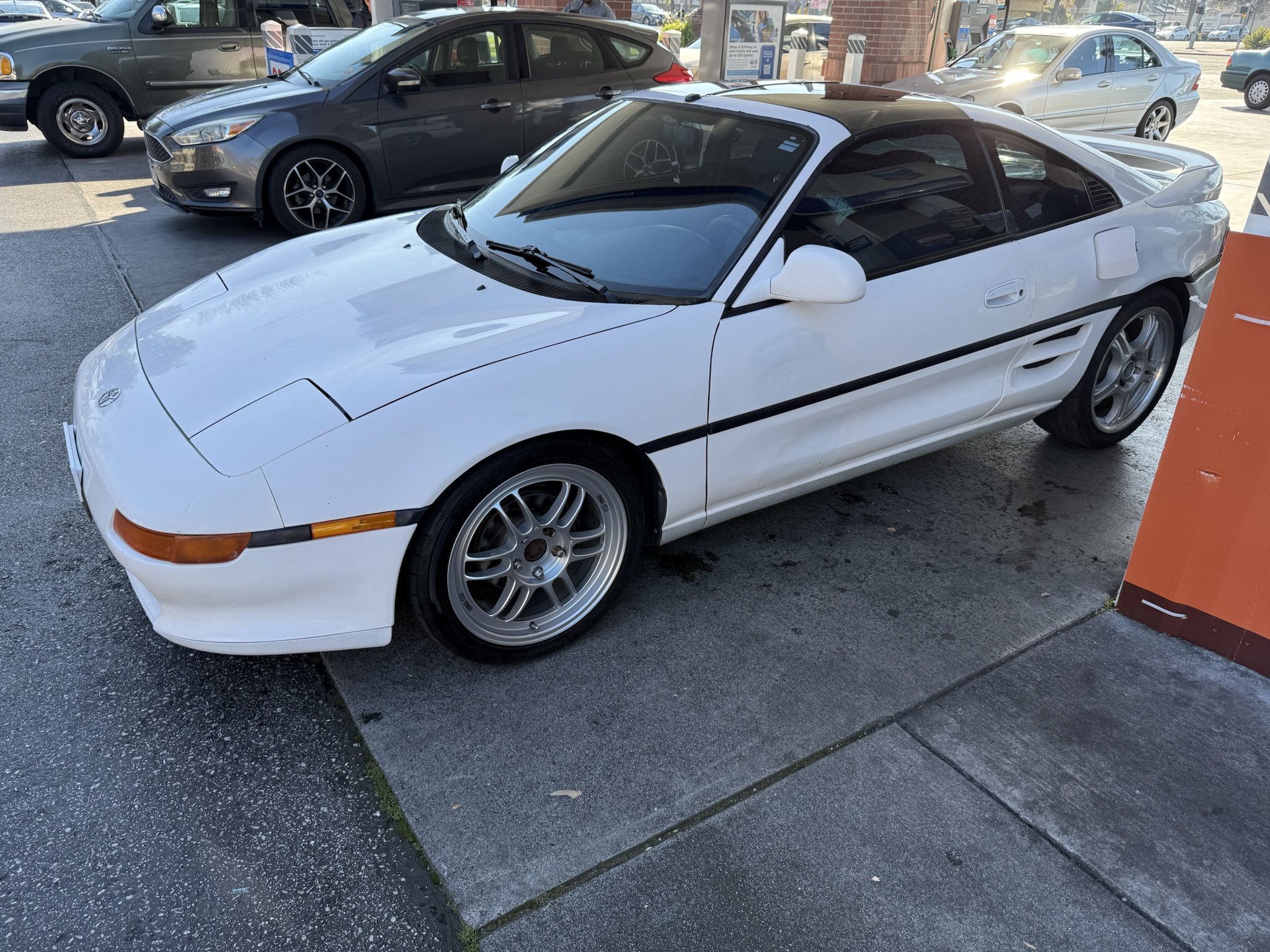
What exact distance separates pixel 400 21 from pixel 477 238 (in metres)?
5.15

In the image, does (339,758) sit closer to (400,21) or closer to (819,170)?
(819,170)

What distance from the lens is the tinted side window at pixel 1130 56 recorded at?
11156mm

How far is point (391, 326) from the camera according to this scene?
279cm

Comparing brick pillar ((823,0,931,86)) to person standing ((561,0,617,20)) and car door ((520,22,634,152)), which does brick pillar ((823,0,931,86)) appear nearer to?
person standing ((561,0,617,20))

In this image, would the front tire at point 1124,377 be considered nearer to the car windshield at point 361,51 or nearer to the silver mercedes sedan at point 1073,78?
the car windshield at point 361,51

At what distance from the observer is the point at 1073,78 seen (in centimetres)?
1076

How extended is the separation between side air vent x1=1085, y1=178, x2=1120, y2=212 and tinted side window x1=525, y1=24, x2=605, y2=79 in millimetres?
5009

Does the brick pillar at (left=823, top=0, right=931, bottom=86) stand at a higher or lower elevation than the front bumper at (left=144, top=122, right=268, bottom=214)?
higher

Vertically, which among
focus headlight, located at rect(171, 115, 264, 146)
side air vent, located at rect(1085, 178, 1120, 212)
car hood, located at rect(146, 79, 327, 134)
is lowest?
focus headlight, located at rect(171, 115, 264, 146)

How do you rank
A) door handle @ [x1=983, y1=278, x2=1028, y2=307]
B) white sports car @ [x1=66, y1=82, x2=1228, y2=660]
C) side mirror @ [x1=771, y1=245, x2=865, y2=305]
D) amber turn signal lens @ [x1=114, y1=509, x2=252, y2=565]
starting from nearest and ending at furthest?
amber turn signal lens @ [x1=114, y1=509, x2=252, y2=565], white sports car @ [x1=66, y1=82, x2=1228, y2=660], side mirror @ [x1=771, y1=245, x2=865, y2=305], door handle @ [x1=983, y1=278, x2=1028, y2=307]

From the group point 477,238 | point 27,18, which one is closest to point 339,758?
point 477,238

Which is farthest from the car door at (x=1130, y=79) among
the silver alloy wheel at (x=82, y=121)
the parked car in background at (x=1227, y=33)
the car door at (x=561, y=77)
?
the parked car in background at (x=1227, y=33)

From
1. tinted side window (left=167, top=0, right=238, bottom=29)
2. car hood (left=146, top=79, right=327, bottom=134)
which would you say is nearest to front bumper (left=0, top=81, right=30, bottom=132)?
tinted side window (left=167, top=0, right=238, bottom=29)

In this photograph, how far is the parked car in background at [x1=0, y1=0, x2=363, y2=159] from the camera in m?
9.45
